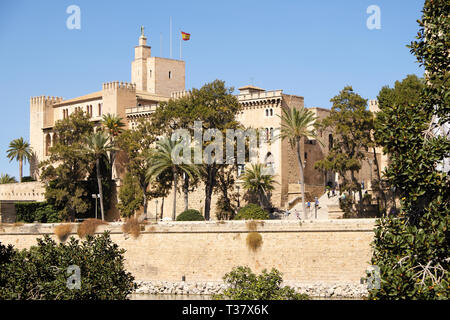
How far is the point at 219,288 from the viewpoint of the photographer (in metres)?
37.2

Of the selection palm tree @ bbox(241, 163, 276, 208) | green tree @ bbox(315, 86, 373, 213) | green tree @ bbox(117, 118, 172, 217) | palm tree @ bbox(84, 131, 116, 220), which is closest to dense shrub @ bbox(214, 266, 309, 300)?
green tree @ bbox(315, 86, 373, 213)

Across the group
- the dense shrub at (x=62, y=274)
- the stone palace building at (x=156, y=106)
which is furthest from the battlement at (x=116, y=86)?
the dense shrub at (x=62, y=274)

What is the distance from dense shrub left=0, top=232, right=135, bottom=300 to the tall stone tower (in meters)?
48.8

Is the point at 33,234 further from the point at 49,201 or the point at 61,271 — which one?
the point at 61,271

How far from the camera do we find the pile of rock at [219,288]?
113 ft

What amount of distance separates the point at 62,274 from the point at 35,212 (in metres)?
35.9

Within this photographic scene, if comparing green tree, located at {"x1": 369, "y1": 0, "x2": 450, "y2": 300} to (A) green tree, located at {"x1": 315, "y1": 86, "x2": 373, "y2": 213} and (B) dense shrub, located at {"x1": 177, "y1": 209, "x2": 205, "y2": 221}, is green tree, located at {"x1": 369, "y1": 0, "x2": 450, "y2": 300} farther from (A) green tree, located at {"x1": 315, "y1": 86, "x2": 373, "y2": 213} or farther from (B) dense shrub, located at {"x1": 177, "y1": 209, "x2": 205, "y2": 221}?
(A) green tree, located at {"x1": 315, "y1": 86, "x2": 373, "y2": 213}

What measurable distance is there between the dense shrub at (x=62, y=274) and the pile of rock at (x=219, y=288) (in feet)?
37.6

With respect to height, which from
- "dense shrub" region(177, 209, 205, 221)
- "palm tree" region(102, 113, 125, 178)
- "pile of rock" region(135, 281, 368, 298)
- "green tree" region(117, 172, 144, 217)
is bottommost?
"pile of rock" region(135, 281, 368, 298)

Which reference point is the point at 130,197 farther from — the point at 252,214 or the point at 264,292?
the point at 264,292

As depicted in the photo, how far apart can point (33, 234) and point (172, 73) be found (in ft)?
113

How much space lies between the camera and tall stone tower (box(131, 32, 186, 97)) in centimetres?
7456
